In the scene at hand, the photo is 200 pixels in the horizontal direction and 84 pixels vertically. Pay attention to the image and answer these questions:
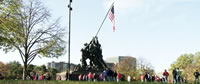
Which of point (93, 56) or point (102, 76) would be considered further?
point (93, 56)

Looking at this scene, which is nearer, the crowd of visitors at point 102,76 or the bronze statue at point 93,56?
the crowd of visitors at point 102,76

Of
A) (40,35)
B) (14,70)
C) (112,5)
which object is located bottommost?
(14,70)

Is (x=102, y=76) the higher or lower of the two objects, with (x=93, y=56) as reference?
lower

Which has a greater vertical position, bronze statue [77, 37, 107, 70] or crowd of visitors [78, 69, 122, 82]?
bronze statue [77, 37, 107, 70]

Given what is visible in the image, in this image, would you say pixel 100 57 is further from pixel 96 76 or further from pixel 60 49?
pixel 60 49

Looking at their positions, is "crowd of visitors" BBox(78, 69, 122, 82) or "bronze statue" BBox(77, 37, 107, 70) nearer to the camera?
"crowd of visitors" BBox(78, 69, 122, 82)

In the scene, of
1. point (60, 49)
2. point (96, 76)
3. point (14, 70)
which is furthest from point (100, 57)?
point (14, 70)

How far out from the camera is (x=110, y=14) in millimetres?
29109

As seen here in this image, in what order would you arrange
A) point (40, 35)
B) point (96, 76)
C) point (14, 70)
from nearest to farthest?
point (96, 76), point (40, 35), point (14, 70)

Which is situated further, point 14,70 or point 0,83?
point 14,70

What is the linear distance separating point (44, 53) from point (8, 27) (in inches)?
319

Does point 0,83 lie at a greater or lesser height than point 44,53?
lesser

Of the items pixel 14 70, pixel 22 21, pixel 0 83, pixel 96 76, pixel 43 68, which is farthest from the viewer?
pixel 43 68

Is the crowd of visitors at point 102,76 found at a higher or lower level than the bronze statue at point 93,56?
lower
